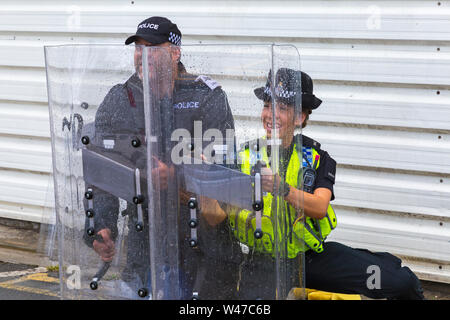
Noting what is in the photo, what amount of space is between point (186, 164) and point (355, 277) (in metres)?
1.38

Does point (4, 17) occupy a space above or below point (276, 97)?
above

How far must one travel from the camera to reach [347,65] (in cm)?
531

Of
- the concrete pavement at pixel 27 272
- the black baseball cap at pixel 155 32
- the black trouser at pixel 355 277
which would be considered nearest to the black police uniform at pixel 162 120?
the black baseball cap at pixel 155 32

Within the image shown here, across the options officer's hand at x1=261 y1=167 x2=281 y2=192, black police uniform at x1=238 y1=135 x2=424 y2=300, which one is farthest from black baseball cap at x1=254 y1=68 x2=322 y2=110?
black police uniform at x1=238 y1=135 x2=424 y2=300

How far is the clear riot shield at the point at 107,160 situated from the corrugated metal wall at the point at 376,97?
2.12m

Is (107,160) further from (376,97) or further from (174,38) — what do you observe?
(376,97)

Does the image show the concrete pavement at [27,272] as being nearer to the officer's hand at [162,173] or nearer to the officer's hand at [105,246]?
the officer's hand at [105,246]

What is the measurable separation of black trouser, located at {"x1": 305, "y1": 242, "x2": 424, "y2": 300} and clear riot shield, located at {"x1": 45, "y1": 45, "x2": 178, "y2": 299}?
43.4 inches

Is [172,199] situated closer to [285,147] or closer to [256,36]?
[285,147]

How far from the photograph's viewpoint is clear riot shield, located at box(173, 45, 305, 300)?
352cm

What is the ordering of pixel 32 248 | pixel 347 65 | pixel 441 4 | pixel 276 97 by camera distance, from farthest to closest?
pixel 32 248, pixel 347 65, pixel 441 4, pixel 276 97

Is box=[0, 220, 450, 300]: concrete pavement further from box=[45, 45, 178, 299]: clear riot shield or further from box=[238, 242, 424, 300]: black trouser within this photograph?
box=[238, 242, 424, 300]: black trouser
